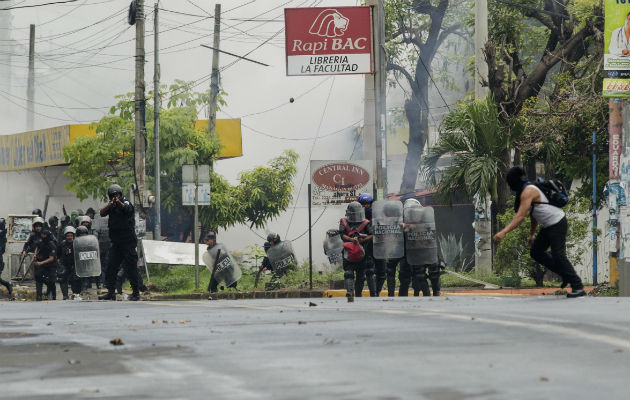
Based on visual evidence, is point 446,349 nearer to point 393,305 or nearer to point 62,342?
point 62,342

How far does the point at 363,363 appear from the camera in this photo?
248 inches

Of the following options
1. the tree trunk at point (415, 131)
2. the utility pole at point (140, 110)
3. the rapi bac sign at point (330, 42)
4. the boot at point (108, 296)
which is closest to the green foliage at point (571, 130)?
the rapi bac sign at point (330, 42)

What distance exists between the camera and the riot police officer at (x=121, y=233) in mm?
16219

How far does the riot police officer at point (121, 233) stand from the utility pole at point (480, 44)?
12.3 m

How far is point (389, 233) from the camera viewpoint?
16.8 meters

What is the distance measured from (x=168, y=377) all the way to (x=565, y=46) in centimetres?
2306

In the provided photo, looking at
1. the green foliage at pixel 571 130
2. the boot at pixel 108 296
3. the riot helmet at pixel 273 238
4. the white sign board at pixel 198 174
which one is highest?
the green foliage at pixel 571 130

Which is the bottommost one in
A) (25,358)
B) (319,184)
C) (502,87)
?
(25,358)

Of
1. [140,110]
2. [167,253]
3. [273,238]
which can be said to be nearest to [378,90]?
[273,238]

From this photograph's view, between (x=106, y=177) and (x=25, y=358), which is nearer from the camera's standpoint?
(x=25, y=358)

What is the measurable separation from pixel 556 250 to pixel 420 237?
4.12 metres

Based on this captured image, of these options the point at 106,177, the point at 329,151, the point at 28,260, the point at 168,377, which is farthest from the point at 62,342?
the point at 329,151

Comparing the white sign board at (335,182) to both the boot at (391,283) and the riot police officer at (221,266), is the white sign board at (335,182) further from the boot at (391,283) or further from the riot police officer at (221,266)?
the boot at (391,283)

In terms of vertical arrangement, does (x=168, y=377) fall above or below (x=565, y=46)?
below
